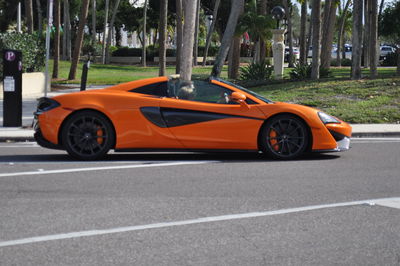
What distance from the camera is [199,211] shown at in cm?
718

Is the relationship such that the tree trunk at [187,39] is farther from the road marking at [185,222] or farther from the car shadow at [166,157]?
the road marking at [185,222]

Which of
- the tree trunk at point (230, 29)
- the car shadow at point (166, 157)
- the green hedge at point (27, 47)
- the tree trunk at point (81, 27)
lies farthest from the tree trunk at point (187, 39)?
the tree trunk at point (81, 27)

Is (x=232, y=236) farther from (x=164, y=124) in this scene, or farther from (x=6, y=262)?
(x=164, y=124)

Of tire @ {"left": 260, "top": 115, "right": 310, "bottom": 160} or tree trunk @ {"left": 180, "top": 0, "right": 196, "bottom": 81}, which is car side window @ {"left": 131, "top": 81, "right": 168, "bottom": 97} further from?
tree trunk @ {"left": 180, "top": 0, "right": 196, "bottom": 81}

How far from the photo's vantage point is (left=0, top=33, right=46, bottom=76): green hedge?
27.0m

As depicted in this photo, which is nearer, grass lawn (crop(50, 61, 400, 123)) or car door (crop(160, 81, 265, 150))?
car door (crop(160, 81, 265, 150))

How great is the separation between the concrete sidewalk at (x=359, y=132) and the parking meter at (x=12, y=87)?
293 mm

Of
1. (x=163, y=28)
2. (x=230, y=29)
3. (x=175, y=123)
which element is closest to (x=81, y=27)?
(x=163, y=28)

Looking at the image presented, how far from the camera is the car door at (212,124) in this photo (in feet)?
35.2

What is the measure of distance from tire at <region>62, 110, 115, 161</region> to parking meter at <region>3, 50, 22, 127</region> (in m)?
5.12

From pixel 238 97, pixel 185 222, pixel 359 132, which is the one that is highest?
pixel 238 97

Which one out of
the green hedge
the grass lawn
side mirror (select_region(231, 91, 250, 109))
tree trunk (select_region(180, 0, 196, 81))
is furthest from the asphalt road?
the green hedge

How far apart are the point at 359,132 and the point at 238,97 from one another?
5281 millimetres

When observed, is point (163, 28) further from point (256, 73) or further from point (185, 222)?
point (185, 222)
